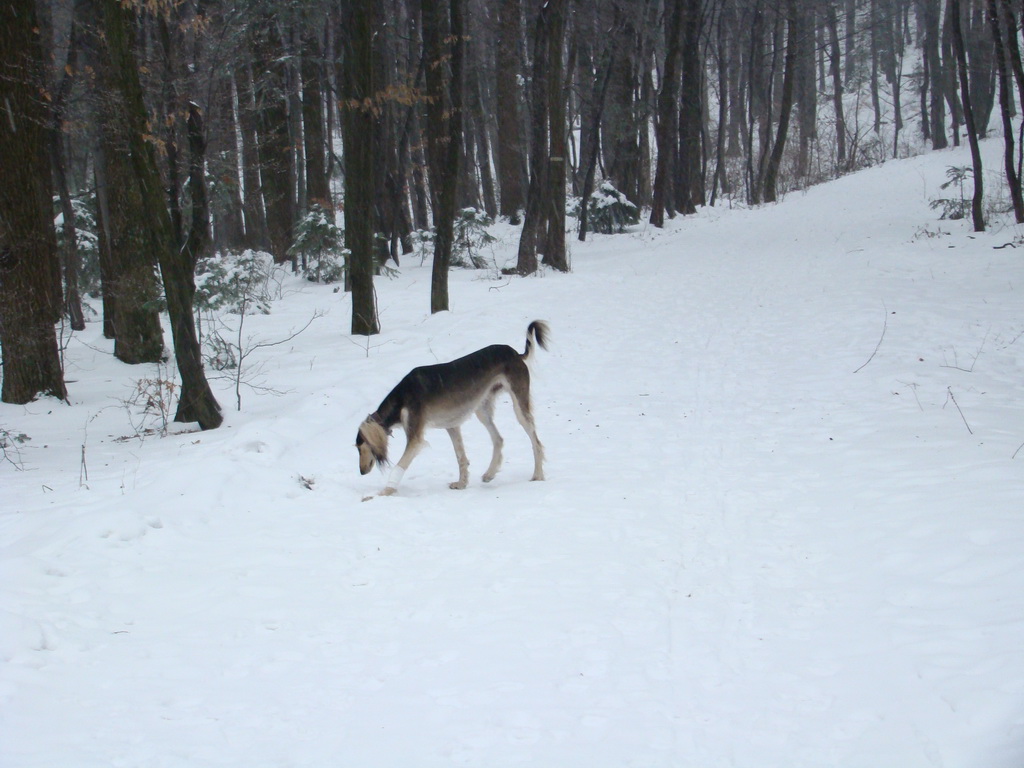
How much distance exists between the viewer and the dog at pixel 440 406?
7562 mm

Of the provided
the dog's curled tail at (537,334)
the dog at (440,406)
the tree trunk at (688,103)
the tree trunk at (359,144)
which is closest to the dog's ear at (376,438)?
the dog at (440,406)

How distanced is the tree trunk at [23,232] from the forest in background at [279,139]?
27mm

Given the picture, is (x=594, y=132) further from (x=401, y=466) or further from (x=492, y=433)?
(x=401, y=466)

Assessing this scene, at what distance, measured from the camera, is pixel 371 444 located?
756 cm

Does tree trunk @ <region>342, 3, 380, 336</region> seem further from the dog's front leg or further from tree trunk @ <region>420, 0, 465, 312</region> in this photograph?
the dog's front leg

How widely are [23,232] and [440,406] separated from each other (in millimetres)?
6233

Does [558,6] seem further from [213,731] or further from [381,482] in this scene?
[213,731]

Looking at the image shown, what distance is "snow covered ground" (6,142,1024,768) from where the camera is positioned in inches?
140

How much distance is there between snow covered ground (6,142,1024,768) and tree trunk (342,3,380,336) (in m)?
2.02

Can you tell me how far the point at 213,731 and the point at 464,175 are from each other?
28735 millimetres

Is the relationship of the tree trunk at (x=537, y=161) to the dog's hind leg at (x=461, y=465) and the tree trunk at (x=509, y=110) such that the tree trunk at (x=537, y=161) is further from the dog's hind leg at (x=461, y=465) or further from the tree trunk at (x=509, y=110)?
the dog's hind leg at (x=461, y=465)

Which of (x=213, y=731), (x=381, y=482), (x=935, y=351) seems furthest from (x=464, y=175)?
(x=213, y=731)

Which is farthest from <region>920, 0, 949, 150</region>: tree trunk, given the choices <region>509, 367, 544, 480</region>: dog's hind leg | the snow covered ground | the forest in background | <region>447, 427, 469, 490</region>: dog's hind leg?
<region>447, 427, 469, 490</region>: dog's hind leg

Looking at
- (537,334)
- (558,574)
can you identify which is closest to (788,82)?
(537,334)
